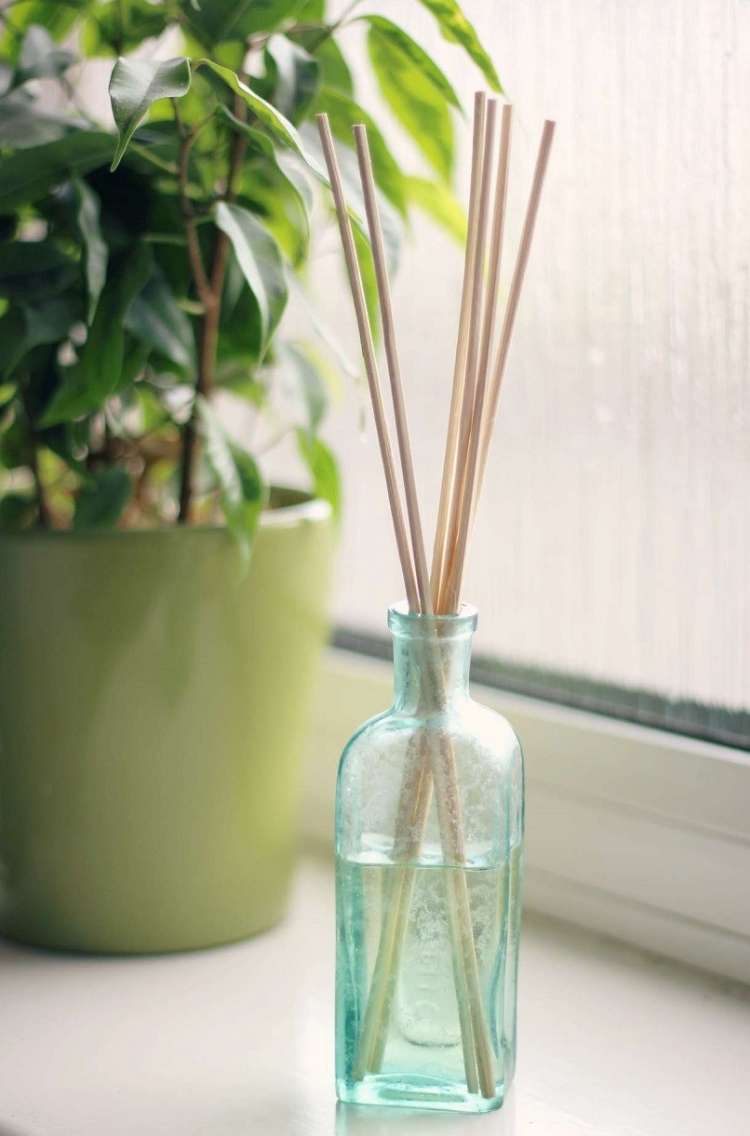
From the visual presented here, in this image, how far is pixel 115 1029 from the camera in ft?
2.06

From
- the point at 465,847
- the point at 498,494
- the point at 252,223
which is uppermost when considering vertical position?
the point at 252,223

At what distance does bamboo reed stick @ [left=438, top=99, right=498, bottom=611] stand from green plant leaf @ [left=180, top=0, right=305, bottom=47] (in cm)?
13

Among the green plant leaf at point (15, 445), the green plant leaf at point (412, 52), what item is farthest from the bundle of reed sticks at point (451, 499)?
the green plant leaf at point (15, 445)

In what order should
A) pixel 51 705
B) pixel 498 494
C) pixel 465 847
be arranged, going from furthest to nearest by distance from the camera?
pixel 498 494, pixel 51 705, pixel 465 847

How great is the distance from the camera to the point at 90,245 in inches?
23.1

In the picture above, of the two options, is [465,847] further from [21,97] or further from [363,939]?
[21,97]

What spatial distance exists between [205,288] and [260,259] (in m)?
0.08

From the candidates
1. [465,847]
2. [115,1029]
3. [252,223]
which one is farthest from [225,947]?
[252,223]

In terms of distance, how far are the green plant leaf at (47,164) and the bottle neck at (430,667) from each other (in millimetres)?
246

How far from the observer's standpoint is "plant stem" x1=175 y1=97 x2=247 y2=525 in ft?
2.01

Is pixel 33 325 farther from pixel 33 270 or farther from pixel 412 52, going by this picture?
pixel 412 52

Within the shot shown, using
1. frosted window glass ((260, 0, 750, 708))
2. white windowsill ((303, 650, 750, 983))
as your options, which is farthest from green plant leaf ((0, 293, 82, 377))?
white windowsill ((303, 650, 750, 983))

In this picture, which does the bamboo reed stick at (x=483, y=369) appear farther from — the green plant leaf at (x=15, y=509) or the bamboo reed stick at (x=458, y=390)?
the green plant leaf at (x=15, y=509)

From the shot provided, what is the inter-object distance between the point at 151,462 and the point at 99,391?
0.14m
